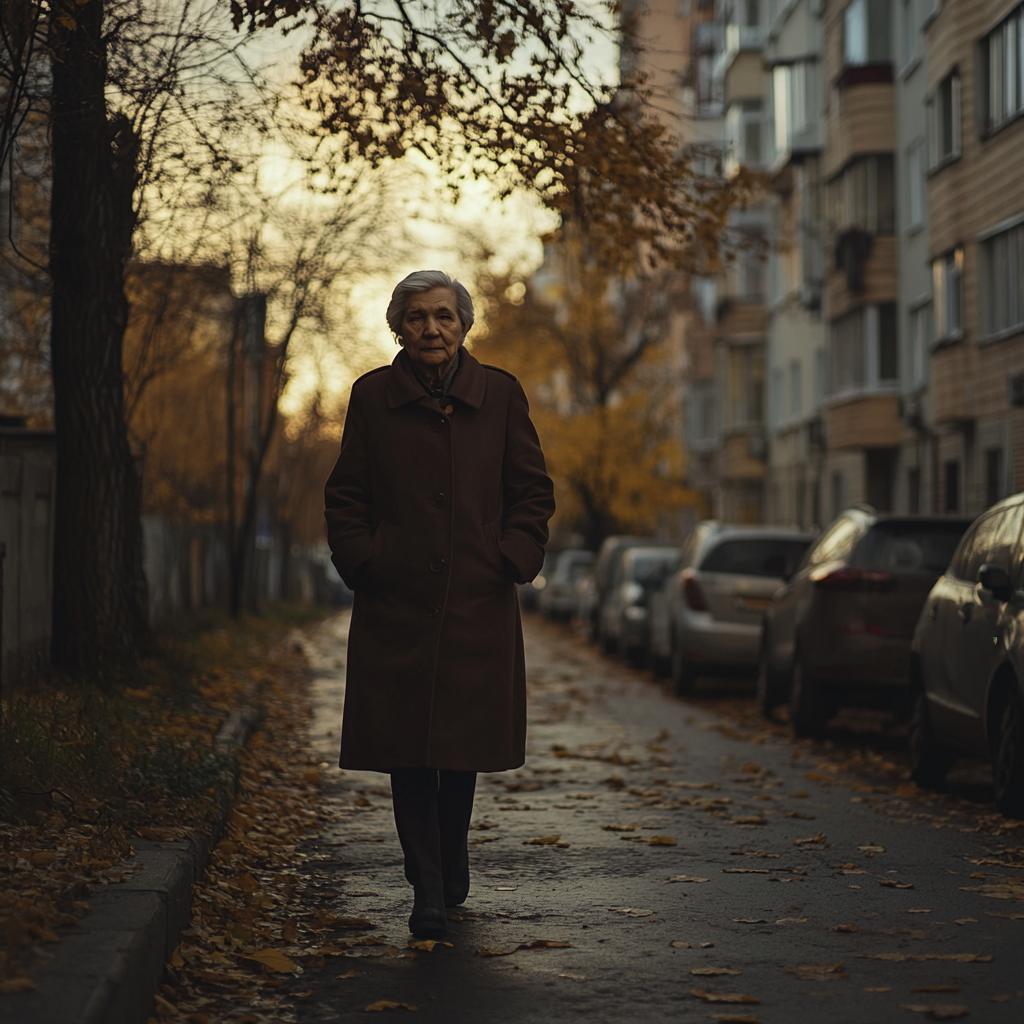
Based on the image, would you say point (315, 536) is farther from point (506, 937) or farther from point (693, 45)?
point (506, 937)

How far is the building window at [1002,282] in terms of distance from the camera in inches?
1035

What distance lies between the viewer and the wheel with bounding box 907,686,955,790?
37.2 ft

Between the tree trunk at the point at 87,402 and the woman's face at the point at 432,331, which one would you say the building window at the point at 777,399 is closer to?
the tree trunk at the point at 87,402

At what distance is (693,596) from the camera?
64.2ft

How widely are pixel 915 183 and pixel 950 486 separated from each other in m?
6.09

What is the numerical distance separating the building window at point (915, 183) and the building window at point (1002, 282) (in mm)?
6493

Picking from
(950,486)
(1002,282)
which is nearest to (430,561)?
(1002,282)

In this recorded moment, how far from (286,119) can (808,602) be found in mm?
5081

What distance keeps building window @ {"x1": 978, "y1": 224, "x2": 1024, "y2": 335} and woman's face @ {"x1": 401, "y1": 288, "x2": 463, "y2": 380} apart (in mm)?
20377

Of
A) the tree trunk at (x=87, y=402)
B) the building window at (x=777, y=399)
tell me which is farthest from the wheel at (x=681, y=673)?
the building window at (x=777, y=399)

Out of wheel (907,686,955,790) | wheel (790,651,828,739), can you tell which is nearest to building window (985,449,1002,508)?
wheel (790,651,828,739)

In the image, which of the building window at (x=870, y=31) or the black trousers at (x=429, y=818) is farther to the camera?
the building window at (x=870, y=31)

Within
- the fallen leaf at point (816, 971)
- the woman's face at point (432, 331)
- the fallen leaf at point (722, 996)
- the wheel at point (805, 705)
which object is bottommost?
the fallen leaf at point (722, 996)

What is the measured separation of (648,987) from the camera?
19.1 ft
